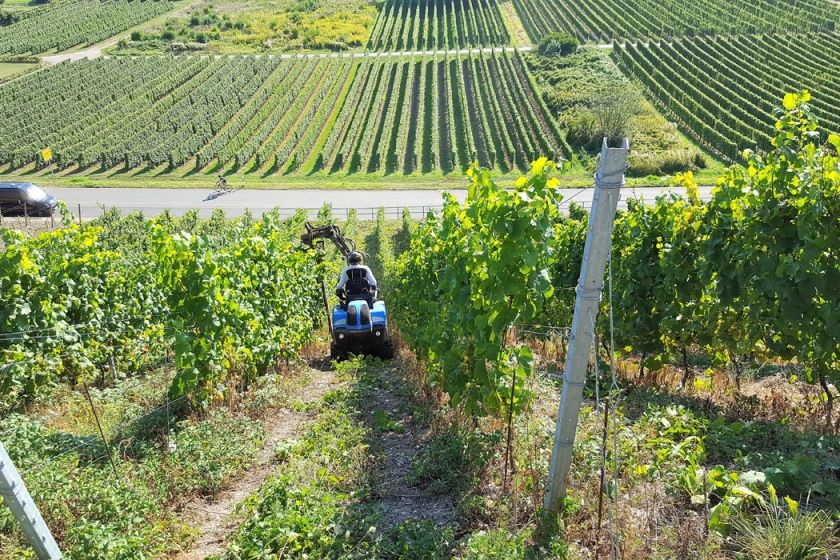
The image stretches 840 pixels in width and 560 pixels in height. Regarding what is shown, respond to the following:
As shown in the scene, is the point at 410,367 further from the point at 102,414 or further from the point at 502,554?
the point at 502,554

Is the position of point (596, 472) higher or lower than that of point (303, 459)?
higher

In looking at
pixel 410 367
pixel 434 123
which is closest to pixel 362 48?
pixel 434 123

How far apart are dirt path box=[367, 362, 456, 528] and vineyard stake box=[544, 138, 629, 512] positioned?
127 centimetres

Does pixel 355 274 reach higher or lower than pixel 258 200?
higher

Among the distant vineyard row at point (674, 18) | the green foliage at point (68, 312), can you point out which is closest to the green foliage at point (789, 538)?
the green foliage at point (68, 312)

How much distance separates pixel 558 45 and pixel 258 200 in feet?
104

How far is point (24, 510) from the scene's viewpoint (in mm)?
4801

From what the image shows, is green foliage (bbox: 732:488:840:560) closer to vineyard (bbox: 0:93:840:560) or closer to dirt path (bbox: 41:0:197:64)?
vineyard (bbox: 0:93:840:560)

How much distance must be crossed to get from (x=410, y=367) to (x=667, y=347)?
4.02m

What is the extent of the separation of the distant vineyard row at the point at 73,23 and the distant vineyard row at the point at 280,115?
10330 millimetres

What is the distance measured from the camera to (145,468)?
6.64 m

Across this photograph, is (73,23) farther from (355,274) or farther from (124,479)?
Result: (124,479)

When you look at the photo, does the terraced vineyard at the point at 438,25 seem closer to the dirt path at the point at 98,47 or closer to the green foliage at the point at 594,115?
the green foliage at the point at 594,115

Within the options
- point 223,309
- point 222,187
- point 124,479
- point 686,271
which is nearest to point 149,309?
point 223,309
